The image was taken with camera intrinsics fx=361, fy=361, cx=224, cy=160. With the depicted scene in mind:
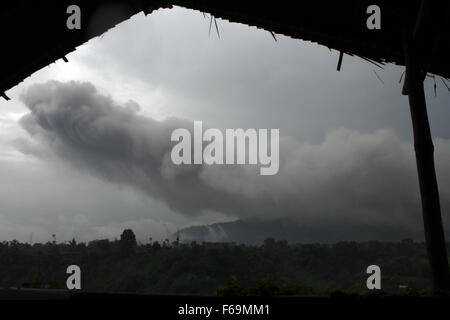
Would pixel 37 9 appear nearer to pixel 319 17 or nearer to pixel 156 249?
pixel 319 17

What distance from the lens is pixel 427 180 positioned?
12.8ft

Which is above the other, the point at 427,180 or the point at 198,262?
the point at 427,180

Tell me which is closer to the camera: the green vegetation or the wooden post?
the wooden post

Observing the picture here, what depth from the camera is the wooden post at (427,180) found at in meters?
3.76

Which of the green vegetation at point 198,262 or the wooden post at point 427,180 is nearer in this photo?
the wooden post at point 427,180

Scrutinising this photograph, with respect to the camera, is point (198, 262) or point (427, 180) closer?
point (427, 180)

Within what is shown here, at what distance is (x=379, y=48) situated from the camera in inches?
210

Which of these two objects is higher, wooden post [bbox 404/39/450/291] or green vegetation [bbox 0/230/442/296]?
wooden post [bbox 404/39/450/291]

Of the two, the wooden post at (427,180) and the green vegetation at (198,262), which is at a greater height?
the wooden post at (427,180)

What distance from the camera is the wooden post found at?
3.76 metres
